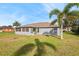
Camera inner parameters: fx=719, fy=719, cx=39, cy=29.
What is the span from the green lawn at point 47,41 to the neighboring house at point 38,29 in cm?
7

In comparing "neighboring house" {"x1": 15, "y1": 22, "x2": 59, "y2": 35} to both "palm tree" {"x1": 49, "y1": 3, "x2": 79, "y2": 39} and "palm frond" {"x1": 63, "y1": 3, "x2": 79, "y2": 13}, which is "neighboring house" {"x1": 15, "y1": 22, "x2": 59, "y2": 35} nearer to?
"palm tree" {"x1": 49, "y1": 3, "x2": 79, "y2": 39}

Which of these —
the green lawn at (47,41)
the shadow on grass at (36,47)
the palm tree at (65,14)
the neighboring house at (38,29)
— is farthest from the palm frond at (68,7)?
the shadow on grass at (36,47)

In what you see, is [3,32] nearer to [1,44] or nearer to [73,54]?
[1,44]

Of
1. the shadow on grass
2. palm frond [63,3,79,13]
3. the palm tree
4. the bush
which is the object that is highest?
palm frond [63,3,79,13]

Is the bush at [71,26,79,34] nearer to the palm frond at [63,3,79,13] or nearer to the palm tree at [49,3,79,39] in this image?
the palm tree at [49,3,79,39]

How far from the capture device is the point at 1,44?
11016 millimetres

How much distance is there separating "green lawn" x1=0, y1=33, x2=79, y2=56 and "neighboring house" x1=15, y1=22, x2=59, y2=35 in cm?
7

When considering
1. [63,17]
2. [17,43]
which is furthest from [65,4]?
[17,43]

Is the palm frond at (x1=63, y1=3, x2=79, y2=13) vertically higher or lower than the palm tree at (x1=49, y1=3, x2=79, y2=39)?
higher

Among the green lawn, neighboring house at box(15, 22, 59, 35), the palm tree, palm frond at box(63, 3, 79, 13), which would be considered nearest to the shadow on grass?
the green lawn

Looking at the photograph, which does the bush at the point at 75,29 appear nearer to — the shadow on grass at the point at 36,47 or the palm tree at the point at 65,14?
the palm tree at the point at 65,14

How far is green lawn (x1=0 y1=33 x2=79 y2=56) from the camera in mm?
10977

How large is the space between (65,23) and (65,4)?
30 centimetres

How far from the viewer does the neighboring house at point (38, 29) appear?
1103 centimetres
